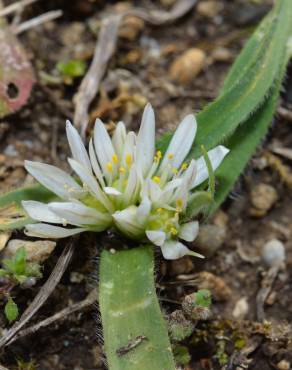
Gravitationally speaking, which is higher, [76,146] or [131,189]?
[76,146]

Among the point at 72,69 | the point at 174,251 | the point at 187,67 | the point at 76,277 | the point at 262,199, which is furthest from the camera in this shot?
the point at 187,67

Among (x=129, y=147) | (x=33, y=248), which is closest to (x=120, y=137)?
(x=129, y=147)

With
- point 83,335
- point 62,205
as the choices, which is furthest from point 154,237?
point 83,335

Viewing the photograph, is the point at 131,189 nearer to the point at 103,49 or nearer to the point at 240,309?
the point at 240,309

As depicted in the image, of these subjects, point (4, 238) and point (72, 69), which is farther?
point (72, 69)

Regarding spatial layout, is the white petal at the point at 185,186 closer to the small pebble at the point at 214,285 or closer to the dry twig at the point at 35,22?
the small pebble at the point at 214,285

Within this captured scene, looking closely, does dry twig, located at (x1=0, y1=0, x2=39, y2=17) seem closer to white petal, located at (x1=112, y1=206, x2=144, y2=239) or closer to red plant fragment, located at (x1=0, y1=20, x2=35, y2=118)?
red plant fragment, located at (x1=0, y1=20, x2=35, y2=118)

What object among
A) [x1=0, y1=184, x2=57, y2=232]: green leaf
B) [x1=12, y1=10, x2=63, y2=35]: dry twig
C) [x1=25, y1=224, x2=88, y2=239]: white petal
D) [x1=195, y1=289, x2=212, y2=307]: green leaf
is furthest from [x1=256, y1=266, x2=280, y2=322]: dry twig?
[x1=12, y1=10, x2=63, y2=35]: dry twig
